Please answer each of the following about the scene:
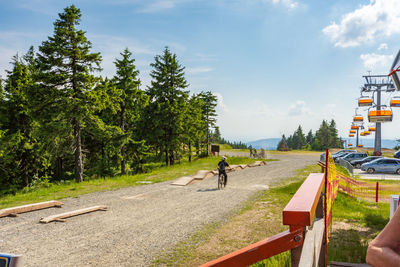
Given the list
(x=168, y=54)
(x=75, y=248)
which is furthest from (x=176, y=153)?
(x=75, y=248)

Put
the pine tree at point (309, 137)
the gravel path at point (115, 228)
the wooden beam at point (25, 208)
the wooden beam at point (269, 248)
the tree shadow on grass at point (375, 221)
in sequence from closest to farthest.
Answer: the wooden beam at point (269, 248), the gravel path at point (115, 228), the tree shadow on grass at point (375, 221), the wooden beam at point (25, 208), the pine tree at point (309, 137)

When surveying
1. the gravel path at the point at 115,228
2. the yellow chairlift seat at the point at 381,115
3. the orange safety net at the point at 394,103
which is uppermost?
the orange safety net at the point at 394,103

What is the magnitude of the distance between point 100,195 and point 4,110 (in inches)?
744

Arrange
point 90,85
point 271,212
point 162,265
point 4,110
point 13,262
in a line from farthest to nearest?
point 4,110 < point 90,85 < point 271,212 < point 162,265 < point 13,262

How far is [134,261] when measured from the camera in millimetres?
6559

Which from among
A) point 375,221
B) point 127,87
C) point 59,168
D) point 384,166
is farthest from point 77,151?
point 384,166

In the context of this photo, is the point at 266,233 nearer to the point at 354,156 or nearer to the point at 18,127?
the point at 18,127

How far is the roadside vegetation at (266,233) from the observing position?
594 cm

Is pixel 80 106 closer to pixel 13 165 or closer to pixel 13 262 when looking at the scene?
pixel 13 165

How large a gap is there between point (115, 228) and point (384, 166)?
29089 mm

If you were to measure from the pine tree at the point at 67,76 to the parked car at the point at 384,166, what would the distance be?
27.9 metres

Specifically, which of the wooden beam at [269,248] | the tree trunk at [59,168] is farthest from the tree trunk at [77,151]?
the wooden beam at [269,248]

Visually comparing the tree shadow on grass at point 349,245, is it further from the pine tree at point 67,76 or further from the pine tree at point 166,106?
the pine tree at point 166,106

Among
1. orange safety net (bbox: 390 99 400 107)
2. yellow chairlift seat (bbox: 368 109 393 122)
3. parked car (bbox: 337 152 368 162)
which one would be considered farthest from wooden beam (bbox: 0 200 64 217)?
parked car (bbox: 337 152 368 162)
